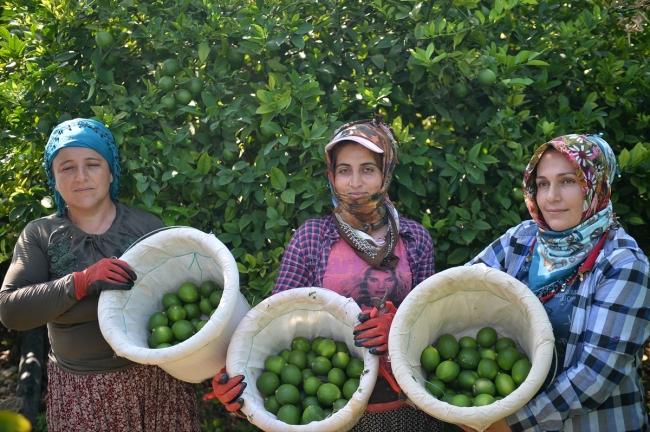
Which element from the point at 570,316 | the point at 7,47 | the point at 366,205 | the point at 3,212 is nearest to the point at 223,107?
the point at 366,205

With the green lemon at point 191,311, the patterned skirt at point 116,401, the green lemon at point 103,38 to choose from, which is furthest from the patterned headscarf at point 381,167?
the green lemon at point 103,38

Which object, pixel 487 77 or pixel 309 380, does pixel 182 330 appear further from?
pixel 487 77

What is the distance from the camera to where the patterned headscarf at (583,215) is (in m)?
2.38

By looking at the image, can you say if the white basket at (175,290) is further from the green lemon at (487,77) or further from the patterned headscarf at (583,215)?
the green lemon at (487,77)

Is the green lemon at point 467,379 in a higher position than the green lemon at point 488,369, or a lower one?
A: lower

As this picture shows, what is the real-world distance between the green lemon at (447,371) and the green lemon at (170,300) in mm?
1145

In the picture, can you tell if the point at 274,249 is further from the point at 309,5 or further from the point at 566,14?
the point at 566,14

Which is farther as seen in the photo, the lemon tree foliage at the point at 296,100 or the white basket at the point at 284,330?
the lemon tree foliage at the point at 296,100

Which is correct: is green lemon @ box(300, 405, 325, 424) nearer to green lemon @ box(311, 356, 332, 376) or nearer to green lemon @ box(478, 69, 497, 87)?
green lemon @ box(311, 356, 332, 376)

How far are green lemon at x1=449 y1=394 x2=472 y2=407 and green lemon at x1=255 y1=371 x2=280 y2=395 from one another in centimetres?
70

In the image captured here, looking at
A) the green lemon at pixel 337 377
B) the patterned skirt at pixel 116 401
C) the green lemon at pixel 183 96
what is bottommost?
the patterned skirt at pixel 116 401

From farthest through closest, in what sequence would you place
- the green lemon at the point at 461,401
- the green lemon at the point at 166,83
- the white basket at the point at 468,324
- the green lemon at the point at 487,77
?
the green lemon at the point at 166,83, the green lemon at the point at 487,77, the green lemon at the point at 461,401, the white basket at the point at 468,324

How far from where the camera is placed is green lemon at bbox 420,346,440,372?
8.04 ft

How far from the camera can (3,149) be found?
345 centimetres
